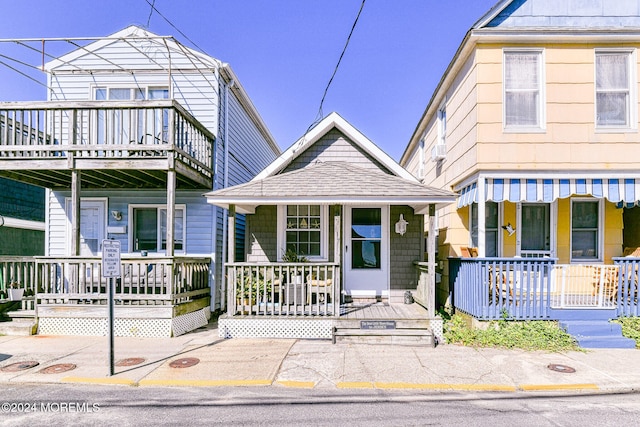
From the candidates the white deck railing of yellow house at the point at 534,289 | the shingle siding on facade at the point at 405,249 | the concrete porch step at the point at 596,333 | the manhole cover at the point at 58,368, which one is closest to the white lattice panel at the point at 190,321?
the manhole cover at the point at 58,368

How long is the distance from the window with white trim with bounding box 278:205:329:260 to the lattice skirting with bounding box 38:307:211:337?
9.52ft

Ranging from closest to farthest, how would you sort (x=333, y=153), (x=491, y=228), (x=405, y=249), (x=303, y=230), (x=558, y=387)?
(x=558, y=387) → (x=491, y=228) → (x=405, y=249) → (x=303, y=230) → (x=333, y=153)

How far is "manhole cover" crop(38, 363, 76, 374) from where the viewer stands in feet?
17.6

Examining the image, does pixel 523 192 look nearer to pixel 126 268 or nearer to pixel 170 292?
pixel 170 292

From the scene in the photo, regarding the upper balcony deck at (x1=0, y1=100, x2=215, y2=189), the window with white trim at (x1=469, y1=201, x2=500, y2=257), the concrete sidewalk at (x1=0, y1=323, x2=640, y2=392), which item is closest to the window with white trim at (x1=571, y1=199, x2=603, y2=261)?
the window with white trim at (x1=469, y1=201, x2=500, y2=257)

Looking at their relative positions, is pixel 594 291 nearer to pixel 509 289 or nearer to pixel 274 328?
pixel 509 289

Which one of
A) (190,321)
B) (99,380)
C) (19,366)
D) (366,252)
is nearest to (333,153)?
(366,252)

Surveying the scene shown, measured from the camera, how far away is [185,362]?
228 inches

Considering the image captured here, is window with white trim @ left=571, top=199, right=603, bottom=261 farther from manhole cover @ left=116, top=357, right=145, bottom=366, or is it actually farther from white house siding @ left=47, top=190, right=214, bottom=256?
manhole cover @ left=116, top=357, right=145, bottom=366

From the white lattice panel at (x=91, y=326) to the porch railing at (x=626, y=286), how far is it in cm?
878

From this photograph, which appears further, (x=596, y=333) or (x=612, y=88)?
(x=612, y=88)

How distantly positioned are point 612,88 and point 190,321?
9873 mm

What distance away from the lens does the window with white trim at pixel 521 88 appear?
755cm

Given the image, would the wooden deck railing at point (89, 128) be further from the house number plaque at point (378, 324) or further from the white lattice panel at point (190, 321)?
the house number plaque at point (378, 324)
